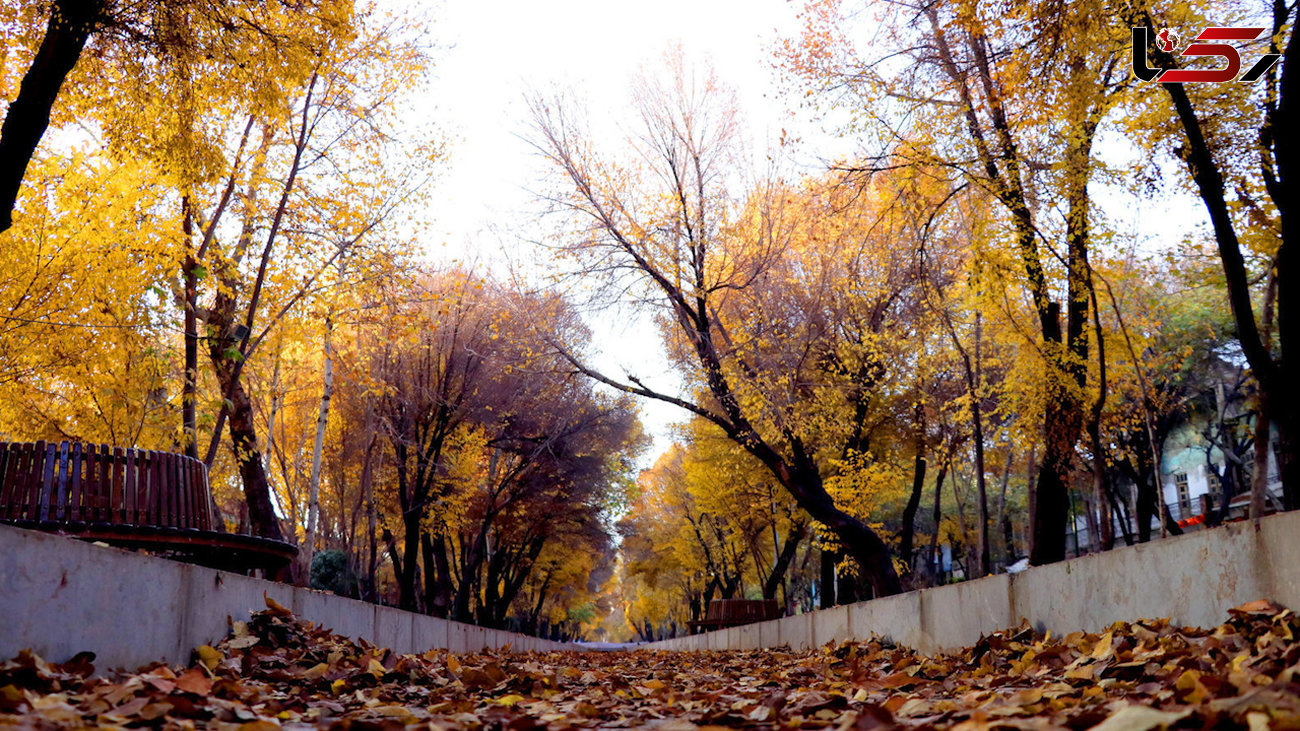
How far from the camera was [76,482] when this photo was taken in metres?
6.56

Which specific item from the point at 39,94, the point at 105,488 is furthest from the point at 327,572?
the point at 39,94

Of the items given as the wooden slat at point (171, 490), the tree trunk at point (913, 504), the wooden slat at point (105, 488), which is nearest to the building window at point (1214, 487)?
the tree trunk at point (913, 504)

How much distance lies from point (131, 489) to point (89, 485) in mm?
295

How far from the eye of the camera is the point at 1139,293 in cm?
2131

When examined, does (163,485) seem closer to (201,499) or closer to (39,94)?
(201,499)

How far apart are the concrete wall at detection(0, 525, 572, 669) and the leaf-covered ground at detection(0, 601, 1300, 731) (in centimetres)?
12

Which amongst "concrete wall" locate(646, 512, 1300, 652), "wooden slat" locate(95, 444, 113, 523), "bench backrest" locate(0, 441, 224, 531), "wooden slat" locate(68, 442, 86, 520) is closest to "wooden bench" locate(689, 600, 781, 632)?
"concrete wall" locate(646, 512, 1300, 652)

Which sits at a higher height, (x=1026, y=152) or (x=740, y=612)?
(x=1026, y=152)

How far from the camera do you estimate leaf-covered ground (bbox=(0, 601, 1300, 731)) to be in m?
2.74

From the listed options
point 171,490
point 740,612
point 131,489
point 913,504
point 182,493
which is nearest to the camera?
point 131,489

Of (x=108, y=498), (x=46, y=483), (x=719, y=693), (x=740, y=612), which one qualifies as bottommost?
(x=740, y=612)

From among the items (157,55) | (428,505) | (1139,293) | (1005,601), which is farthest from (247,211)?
(1139,293)

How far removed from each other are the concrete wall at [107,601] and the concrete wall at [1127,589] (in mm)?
5117

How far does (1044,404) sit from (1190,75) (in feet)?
17.2
